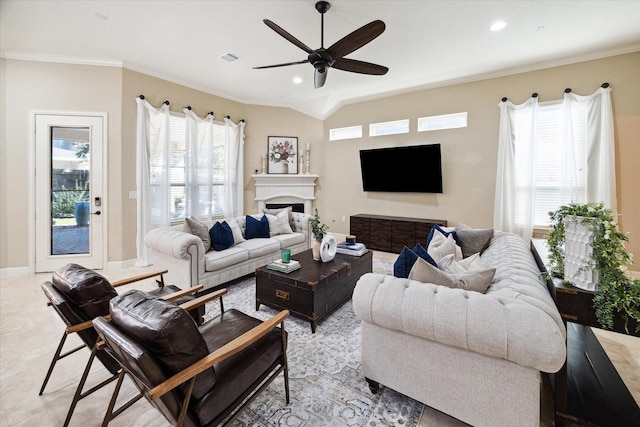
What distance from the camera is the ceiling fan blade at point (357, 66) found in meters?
3.13

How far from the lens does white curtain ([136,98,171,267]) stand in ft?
15.1

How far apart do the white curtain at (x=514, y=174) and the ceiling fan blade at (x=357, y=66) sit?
2739mm

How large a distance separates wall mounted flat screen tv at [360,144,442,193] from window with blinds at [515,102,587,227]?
50.5 inches

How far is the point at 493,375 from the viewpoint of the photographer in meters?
1.39

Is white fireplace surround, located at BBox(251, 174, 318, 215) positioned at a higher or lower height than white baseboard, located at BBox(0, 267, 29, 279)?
higher

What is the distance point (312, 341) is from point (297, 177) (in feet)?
15.4

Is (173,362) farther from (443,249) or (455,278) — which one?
(443,249)

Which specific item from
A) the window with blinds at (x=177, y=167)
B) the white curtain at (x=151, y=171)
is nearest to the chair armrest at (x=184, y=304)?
the white curtain at (x=151, y=171)

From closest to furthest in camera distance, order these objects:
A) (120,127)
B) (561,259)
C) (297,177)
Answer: (561,259)
(120,127)
(297,177)

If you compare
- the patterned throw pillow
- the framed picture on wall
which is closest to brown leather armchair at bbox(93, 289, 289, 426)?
the patterned throw pillow

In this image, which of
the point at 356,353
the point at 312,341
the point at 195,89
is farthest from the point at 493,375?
the point at 195,89

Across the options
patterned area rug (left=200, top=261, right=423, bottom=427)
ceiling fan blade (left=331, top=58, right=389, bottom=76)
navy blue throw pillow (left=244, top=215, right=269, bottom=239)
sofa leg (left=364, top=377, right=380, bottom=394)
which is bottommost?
patterned area rug (left=200, top=261, right=423, bottom=427)

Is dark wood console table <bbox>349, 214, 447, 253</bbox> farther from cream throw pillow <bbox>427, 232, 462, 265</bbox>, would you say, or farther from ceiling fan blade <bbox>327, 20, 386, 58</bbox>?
ceiling fan blade <bbox>327, 20, 386, 58</bbox>

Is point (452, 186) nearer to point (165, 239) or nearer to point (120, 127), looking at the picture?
point (165, 239)
